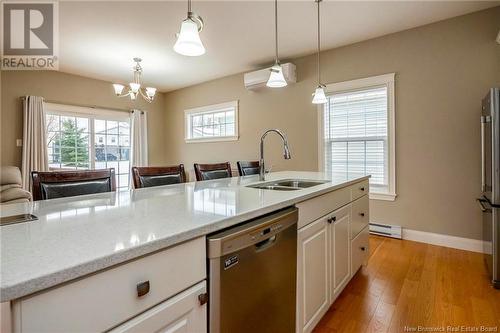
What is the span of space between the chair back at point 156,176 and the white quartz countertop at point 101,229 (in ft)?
1.71

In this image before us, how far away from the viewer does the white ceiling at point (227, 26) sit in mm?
2656

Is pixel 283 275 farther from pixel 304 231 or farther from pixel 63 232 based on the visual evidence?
pixel 63 232

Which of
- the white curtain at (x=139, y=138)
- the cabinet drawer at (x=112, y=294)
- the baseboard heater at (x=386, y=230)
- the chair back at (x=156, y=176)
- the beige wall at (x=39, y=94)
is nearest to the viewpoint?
the cabinet drawer at (x=112, y=294)

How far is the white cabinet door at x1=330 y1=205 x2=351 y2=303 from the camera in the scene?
166 cm

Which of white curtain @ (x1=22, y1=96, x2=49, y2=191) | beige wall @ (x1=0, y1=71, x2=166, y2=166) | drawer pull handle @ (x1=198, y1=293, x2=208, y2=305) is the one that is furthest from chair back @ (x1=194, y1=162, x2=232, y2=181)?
beige wall @ (x1=0, y1=71, x2=166, y2=166)

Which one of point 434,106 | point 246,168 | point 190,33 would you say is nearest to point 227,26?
point 246,168

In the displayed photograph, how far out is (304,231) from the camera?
53.0 inches

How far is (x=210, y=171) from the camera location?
2.51 metres

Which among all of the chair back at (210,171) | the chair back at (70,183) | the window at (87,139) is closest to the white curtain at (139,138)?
the window at (87,139)

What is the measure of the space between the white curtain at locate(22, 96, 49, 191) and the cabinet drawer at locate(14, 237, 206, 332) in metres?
4.77

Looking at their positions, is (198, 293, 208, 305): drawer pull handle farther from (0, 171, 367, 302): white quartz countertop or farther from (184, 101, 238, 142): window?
(184, 101, 238, 142): window

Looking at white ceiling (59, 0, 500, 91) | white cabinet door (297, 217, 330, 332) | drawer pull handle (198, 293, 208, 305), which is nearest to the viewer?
drawer pull handle (198, 293, 208, 305)

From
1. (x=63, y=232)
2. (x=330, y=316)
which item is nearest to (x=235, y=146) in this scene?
(x=330, y=316)

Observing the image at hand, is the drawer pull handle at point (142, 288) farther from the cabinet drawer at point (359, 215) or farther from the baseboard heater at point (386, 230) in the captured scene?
the baseboard heater at point (386, 230)
